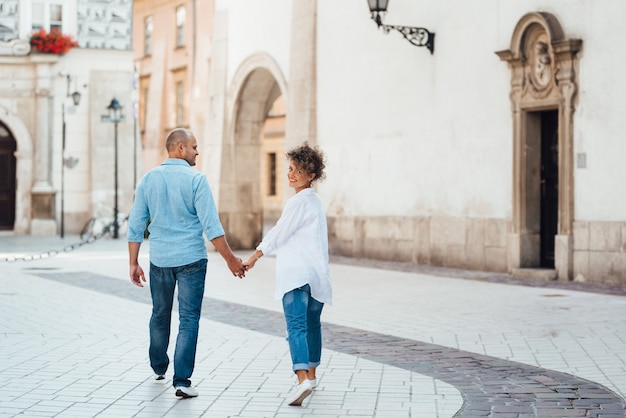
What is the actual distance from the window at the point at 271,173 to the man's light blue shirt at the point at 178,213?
1813 inches

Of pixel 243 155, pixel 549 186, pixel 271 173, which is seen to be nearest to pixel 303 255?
pixel 549 186

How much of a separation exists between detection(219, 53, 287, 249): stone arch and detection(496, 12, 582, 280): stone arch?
29.7 feet

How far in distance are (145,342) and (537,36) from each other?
29.0 ft

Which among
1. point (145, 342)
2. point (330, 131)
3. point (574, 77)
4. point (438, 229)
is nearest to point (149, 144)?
point (330, 131)

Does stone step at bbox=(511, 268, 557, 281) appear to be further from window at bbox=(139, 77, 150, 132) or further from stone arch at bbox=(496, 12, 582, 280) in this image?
window at bbox=(139, 77, 150, 132)

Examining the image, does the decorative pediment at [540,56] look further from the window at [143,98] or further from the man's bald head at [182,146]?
the window at [143,98]

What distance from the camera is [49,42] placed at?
1316 inches

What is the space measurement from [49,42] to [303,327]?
91.0 ft

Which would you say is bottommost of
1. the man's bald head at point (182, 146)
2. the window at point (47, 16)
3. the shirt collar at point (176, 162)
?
the shirt collar at point (176, 162)

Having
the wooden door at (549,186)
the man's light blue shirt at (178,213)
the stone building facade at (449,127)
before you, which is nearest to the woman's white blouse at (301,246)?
the man's light blue shirt at (178,213)

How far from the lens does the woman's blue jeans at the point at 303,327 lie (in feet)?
23.7

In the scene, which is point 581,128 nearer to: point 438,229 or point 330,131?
point 438,229

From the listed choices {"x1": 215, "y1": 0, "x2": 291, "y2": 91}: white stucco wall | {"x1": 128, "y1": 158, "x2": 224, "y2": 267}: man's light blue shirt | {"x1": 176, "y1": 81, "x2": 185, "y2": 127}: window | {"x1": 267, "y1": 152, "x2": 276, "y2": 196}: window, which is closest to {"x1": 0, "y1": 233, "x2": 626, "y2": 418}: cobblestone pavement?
{"x1": 128, "y1": 158, "x2": 224, "y2": 267}: man's light blue shirt

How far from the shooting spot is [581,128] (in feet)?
51.8
